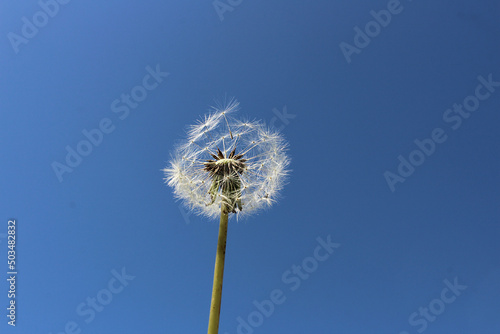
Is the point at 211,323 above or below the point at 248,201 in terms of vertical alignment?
below

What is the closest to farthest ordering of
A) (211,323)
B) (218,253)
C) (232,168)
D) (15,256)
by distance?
(211,323)
(218,253)
(232,168)
(15,256)

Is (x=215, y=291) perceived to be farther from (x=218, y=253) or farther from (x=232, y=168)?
(x=232, y=168)

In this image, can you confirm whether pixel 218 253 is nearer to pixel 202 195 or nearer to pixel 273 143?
pixel 202 195

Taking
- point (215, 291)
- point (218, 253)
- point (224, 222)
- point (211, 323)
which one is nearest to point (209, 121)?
point (224, 222)

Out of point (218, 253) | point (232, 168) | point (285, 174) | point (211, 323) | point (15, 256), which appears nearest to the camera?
point (211, 323)

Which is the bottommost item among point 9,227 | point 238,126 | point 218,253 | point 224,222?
point 218,253

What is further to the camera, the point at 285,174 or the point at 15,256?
the point at 15,256
